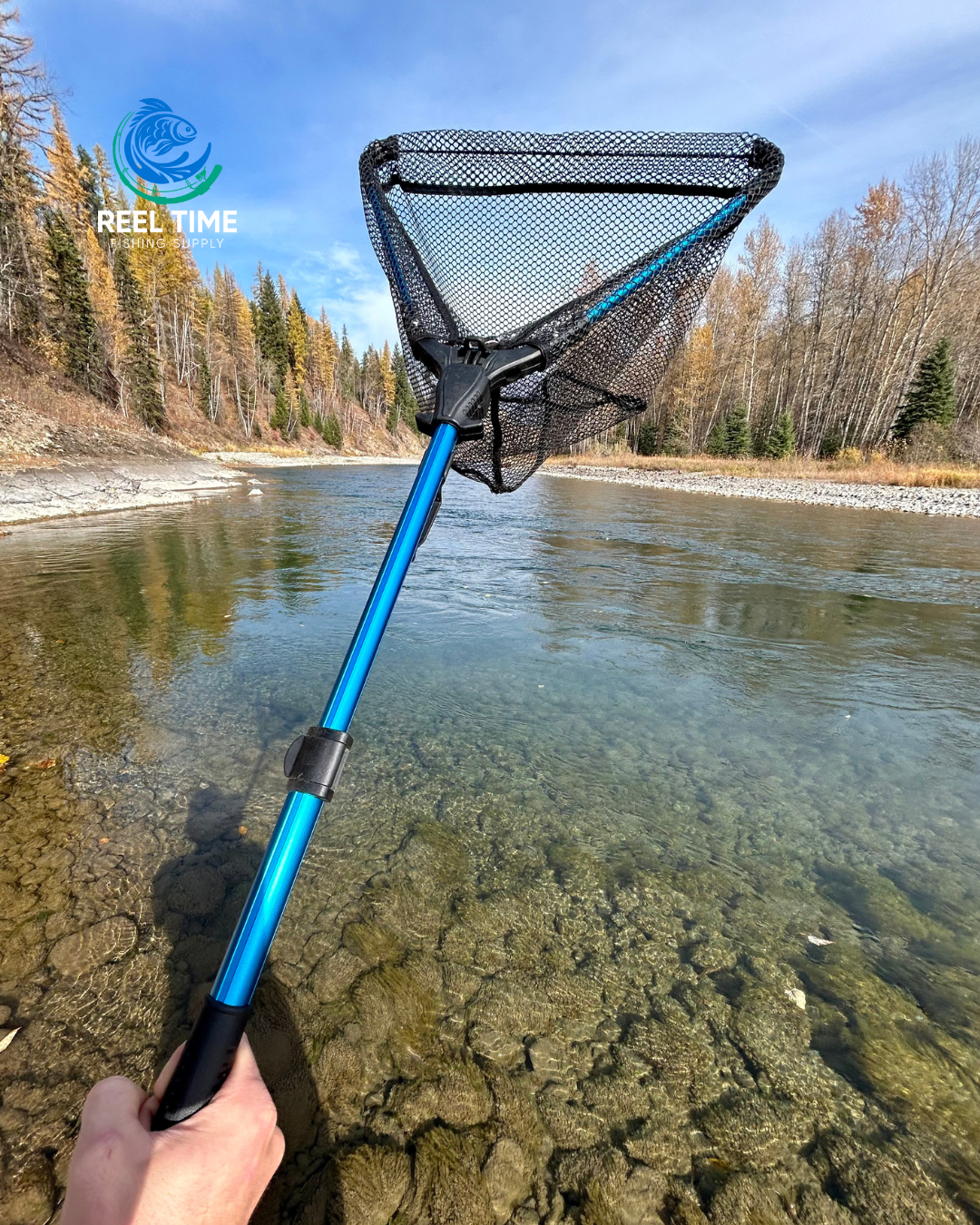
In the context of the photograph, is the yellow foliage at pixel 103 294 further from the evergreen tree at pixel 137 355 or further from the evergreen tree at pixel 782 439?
the evergreen tree at pixel 782 439

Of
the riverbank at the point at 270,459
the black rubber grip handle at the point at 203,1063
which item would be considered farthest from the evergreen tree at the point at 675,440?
the black rubber grip handle at the point at 203,1063

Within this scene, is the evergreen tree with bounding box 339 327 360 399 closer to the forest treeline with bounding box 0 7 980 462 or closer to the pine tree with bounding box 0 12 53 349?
the forest treeline with bounding box 0 7 980 462

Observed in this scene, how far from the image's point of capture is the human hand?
2.53ft

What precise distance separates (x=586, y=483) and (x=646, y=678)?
3257 cm

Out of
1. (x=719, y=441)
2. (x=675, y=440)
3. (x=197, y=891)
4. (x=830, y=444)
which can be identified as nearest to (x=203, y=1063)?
(x=197, y=891)

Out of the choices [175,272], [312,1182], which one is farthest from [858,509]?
[175,272]

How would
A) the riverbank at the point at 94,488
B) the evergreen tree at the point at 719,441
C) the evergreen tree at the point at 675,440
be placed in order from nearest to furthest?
the riverbank at the point at 94,488 < the evergreen tree at the point at 719,441 < the evergreen tree at the point at 675,440

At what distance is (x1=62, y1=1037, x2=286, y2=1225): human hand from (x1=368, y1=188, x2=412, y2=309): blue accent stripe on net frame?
2604mm

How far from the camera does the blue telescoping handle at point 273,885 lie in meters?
0.92

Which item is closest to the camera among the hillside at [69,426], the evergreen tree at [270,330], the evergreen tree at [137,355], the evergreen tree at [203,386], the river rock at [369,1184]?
the river rock at [369,1184]

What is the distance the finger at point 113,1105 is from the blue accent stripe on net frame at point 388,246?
8.49 feet

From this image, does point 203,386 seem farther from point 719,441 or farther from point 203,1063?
point 203,1063

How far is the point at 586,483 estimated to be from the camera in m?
36.1

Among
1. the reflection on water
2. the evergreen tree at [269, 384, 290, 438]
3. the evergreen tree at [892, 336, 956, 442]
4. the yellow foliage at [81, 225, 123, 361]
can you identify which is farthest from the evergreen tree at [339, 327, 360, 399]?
the reflection on water
